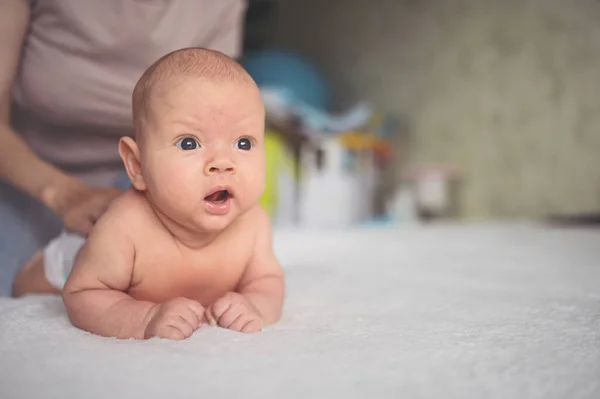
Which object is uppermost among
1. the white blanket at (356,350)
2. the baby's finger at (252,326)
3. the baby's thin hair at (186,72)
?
the baby's thin hair at (186,72)

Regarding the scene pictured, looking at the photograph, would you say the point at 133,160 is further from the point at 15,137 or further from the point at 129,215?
the point at 15,137

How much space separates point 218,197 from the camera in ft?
1.95

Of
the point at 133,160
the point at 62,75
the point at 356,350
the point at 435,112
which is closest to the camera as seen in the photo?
the point at 356,350

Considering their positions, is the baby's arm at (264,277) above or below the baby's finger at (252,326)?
above

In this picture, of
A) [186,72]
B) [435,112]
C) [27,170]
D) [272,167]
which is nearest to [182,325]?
[186,72]

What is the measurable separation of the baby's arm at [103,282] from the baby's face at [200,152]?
0.07 meters

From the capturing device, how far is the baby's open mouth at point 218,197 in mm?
585

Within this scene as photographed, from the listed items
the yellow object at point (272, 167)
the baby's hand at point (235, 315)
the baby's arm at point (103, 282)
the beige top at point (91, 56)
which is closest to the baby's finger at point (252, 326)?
the baby's hand at point (235, 315)

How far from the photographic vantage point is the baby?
0.56 meters

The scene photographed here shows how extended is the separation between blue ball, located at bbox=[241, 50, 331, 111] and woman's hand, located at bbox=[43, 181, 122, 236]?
87.1 inches

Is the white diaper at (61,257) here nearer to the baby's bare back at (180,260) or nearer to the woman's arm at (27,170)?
the woman's arm at (27,170)

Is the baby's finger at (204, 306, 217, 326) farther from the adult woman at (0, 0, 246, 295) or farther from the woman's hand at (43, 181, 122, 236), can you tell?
the adult woman at (0, 0, 246, 295)

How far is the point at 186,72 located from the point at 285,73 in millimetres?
2487

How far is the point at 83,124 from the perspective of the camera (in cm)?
95
